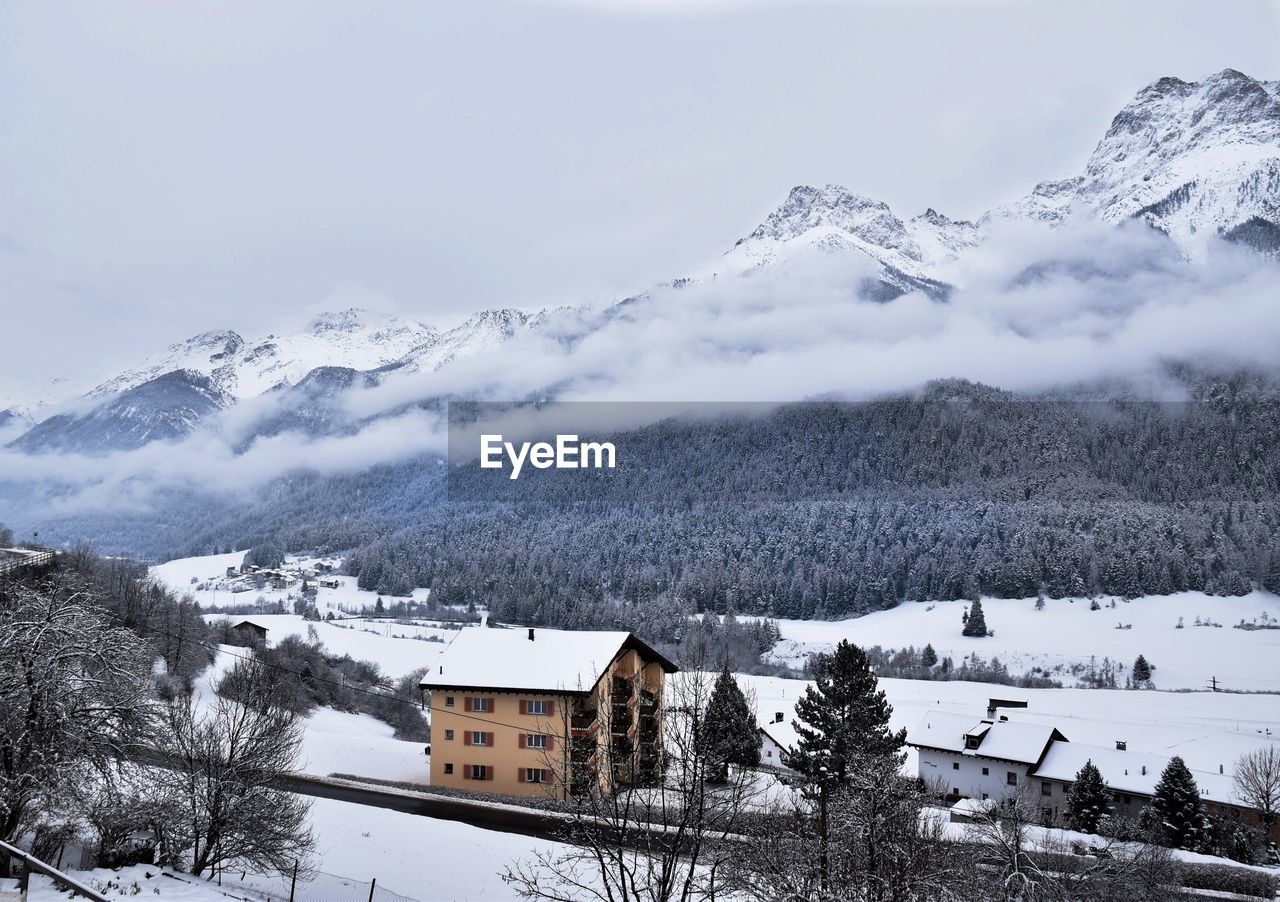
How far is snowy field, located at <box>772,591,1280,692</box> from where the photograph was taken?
14488cm

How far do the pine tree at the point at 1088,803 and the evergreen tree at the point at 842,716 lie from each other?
63.5ft

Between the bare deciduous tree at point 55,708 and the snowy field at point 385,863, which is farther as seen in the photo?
the snowy field at point 385,863

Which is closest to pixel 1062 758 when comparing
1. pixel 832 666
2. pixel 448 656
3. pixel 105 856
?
pixel 832 666

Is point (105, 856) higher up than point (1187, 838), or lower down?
higher up

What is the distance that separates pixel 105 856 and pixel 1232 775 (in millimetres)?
77044

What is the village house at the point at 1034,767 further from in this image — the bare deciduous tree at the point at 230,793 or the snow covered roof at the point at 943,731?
the bare deciduous tree at the point at 230,793

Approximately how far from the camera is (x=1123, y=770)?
67125 mm

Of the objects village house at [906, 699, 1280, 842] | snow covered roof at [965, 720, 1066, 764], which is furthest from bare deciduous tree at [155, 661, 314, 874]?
snow covered roof at [965, 720, 1066, 764]

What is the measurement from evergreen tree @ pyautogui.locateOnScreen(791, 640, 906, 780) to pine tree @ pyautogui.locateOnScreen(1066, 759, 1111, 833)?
19353 mm

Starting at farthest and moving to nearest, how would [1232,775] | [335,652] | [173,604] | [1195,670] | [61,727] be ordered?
[1195,670]
[335,652]
[173,604]
[1232,775]
[61,727]

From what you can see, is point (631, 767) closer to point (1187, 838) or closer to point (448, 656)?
point (448, 656)

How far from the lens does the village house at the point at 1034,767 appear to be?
64125 millimetres

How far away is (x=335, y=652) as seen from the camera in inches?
4013

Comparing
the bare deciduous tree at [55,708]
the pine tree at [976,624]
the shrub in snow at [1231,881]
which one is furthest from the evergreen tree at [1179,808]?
the pine tree at [976,624]
